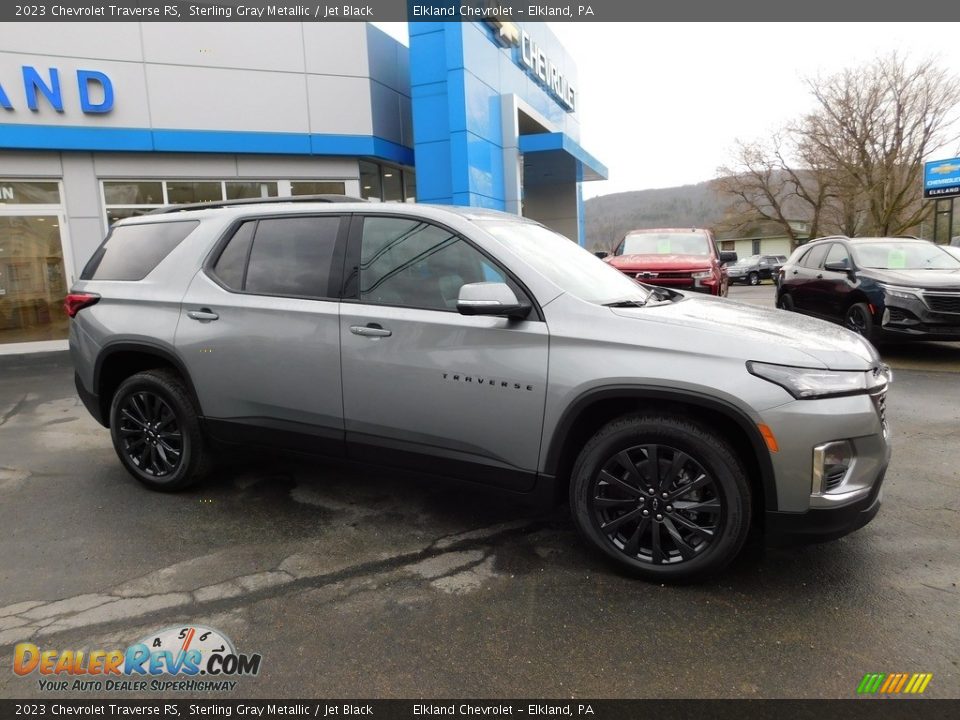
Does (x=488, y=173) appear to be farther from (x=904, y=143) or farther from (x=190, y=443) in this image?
(x=904, y=143)

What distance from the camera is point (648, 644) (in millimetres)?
2463

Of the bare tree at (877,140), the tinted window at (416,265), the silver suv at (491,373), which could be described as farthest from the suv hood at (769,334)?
the bare tree at (877,140)

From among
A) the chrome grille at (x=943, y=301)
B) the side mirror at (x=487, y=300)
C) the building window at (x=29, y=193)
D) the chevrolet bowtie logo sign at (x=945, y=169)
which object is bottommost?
the chrome grille at (x=943, y=301)

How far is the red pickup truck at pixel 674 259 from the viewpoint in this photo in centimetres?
955

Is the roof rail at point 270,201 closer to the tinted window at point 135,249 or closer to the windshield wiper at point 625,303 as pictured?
the tinted window at point 135,249

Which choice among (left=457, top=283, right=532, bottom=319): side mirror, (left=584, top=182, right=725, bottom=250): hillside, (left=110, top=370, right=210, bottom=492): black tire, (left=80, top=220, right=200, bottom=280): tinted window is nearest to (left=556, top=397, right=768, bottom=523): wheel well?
(left=457, top=283, right=532, bottom=319): side mirror

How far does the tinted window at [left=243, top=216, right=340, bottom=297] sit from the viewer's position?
3.55 m

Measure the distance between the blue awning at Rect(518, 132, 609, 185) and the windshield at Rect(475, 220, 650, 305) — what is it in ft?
46.1

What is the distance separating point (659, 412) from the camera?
9.15ft

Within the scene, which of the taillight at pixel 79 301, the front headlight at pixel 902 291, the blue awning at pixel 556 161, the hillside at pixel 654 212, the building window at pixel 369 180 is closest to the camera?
the taillight at pixel 79 301

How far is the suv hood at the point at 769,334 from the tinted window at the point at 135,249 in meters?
2.99

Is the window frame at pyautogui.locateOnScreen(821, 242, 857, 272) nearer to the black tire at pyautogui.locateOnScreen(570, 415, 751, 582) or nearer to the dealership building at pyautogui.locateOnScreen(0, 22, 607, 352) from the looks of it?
the black tire at pyautogui.locateOnScreen(570, 415, 751, 582)

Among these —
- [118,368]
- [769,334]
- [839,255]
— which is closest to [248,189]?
[118,368]
